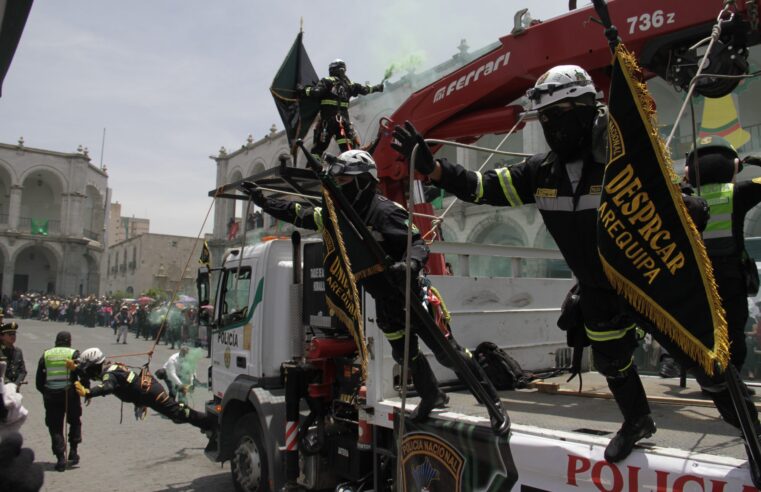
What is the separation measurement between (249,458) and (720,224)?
435 cm

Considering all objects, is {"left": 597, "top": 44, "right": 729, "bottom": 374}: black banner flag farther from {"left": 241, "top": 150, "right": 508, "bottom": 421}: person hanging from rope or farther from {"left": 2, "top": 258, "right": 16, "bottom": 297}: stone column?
{"left": 2, "top": 258, "right": 16, "bottom": 297}: stone column

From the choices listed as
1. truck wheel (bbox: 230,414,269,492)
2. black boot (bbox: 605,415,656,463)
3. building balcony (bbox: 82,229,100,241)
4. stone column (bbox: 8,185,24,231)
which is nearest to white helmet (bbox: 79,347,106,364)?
truck wheel (bbox: 230,414,269,492)

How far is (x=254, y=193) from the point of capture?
17.4 feet

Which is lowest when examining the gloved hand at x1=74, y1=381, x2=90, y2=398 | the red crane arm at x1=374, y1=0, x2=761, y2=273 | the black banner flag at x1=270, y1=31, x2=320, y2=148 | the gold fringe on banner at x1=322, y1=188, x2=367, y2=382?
the gloved hand at x1=74, y1=381, x2=90, y2=398

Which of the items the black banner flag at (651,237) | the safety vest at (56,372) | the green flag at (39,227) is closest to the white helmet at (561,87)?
the black banner flag at (651,237)

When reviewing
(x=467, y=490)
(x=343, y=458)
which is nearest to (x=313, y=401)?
(x=343, y=458)

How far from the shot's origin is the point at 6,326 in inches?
311

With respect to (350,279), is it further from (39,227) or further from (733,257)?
(39,227)

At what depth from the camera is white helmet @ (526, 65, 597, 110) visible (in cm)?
283

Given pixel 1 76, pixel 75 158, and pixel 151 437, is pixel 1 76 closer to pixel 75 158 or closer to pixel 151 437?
pixel 151 437

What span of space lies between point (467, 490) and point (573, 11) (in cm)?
353

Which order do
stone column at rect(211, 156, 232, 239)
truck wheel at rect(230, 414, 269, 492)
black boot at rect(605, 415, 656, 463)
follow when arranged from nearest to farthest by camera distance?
black boot at rect(605, 415, 656, 463) → truck wheel at rect(230, 414, 269, 492) → stone column at rect(211, 156, 232, 239)

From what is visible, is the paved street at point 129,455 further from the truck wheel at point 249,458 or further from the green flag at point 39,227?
the green flag at point 39,227

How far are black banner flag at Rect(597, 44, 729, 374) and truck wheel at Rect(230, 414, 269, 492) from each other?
12.7 feet
